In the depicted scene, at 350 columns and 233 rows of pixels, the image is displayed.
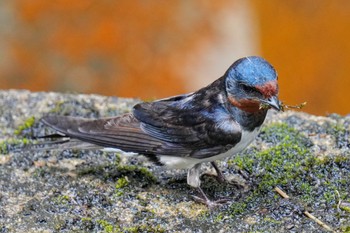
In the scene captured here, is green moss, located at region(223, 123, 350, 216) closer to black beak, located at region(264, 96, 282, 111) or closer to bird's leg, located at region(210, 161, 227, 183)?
bird's leg, located at region(210, 161, 227, 183)

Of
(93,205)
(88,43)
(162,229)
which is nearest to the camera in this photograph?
(162,229)

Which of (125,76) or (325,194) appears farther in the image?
(125,76)

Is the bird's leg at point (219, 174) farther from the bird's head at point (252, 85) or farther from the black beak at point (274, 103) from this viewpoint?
the black beak at point (274, 103)


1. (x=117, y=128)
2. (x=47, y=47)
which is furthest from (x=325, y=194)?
(x=47, y=47)

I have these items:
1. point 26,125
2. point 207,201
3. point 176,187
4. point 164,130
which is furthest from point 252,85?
point 26,125

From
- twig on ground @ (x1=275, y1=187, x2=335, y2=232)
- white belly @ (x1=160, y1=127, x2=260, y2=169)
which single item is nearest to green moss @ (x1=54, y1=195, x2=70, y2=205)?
white belly @ (x1=160, y1=127, x2=260, y2=169)

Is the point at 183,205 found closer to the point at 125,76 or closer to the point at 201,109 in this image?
the point at 201,109

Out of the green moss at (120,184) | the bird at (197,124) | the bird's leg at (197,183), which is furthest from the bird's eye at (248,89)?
the green moss at (120,184)
